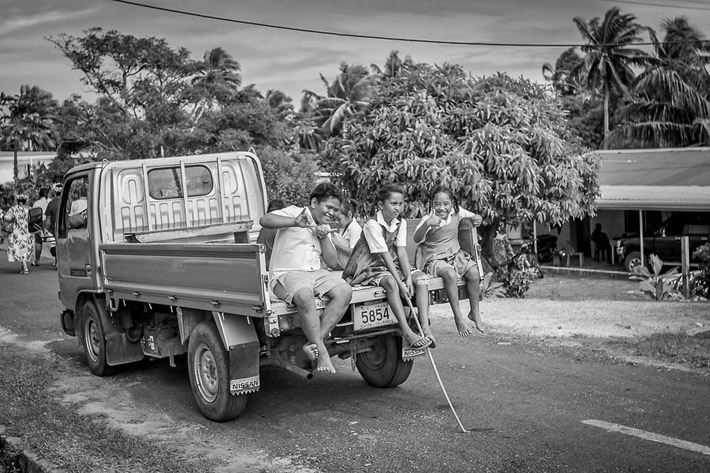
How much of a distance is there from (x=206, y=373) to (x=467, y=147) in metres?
8.61

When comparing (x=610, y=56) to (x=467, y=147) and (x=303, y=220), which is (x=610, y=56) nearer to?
(x=467, y=147)

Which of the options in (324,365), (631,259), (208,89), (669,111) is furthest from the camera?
(669,111)

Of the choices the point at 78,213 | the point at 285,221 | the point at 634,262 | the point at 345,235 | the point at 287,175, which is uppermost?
the point at 287,175

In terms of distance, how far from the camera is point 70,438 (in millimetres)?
6516

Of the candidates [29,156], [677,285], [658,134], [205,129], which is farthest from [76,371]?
[29,156]

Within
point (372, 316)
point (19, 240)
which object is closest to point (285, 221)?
point (372, 316)

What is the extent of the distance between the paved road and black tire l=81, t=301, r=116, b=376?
129mm

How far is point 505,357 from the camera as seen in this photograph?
9.11 meters

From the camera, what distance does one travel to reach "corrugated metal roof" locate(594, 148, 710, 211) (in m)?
Answer: 23.9

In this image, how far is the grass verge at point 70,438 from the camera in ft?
19.2

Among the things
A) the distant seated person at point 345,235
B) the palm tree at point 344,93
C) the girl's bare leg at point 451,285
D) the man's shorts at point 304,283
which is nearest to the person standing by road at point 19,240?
the distant seated person at point 345,235

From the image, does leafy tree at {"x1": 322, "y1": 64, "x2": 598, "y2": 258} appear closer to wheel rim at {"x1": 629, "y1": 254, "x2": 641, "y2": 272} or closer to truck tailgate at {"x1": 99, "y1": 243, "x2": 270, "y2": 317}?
truck tailgate at {"x1": 99, "y1": 243, "x2": 270, "y2": 317}

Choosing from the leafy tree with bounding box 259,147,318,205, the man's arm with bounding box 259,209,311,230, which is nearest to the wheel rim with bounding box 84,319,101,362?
the man's arm with bounding box 259,209,311,230

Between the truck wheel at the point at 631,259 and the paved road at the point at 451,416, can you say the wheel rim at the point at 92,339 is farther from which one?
the truck wheel at the point at 631,259
